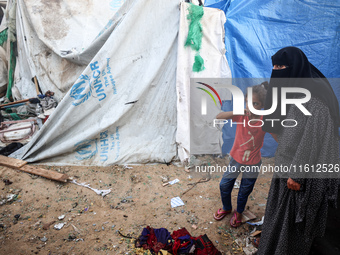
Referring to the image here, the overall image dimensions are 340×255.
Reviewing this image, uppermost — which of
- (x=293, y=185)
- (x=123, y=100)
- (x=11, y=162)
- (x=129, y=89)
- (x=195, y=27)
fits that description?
(x=195, y=27)

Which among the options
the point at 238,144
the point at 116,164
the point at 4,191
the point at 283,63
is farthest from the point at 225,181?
the point at 4,191

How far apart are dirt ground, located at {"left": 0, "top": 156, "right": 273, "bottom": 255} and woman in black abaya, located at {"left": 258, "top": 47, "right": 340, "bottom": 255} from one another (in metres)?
0.71

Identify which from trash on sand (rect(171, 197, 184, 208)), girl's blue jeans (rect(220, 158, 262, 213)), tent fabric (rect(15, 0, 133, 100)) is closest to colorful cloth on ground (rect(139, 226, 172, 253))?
Result: trash on sand (rect(171, 197, 184, 208))

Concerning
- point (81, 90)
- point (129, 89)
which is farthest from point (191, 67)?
point (81, 90)

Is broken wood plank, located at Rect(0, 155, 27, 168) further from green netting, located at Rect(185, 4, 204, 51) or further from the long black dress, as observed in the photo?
the long black dress

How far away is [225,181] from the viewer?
6.72ft

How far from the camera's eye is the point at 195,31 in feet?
10.1

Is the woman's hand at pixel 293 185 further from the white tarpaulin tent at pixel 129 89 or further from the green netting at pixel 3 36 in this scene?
the green netting at pixel 3 36

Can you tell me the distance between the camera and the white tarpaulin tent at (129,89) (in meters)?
3.09

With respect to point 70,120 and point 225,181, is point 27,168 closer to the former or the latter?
point 70,120

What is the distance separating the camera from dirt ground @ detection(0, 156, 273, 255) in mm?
1990

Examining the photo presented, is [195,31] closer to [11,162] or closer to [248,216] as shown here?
[248,216]

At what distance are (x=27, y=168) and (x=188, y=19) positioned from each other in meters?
3.07

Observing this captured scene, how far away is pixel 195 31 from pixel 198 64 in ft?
1.50
